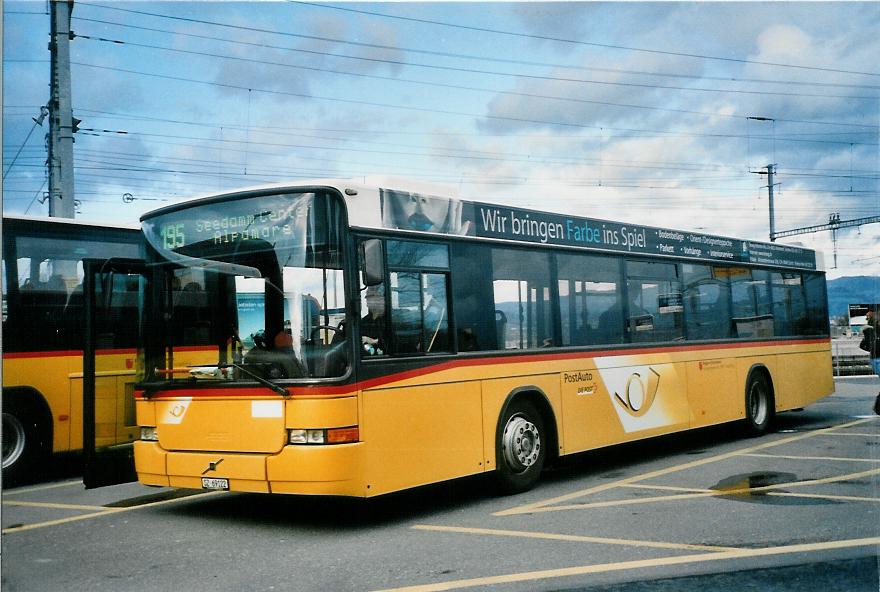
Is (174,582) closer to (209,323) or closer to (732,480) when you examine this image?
(209,323)

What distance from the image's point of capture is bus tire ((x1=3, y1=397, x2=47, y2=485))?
10.4 metres

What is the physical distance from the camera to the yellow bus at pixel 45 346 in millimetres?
10312

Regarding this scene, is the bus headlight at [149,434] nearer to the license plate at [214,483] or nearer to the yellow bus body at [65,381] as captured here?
the license plate at [214,483]

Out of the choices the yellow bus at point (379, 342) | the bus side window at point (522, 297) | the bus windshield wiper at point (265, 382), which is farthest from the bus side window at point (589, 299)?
the bus windshield wiper at point (265, 382)

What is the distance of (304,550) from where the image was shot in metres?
6.66

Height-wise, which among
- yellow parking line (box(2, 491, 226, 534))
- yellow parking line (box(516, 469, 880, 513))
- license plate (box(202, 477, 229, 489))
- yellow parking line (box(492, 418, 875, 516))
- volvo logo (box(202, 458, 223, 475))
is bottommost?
yellow parking line (box(516, 469, 880, 513))

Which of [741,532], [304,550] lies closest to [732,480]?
[741,532]

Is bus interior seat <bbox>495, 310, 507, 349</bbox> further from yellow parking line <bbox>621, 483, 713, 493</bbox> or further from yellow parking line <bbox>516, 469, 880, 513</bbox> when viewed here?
yellow parking line <bbox>621, 483, 713, 493</bbox>

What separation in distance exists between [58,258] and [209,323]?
4061mm

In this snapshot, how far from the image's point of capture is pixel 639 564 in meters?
5.96

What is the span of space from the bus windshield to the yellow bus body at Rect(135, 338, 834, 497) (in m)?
0.26

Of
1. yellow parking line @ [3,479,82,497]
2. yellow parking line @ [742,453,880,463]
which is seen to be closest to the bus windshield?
yellow parking line @ [3,479,82,497]

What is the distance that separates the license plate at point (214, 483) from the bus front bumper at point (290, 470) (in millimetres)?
26

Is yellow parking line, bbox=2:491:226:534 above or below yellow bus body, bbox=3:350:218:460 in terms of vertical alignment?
below
